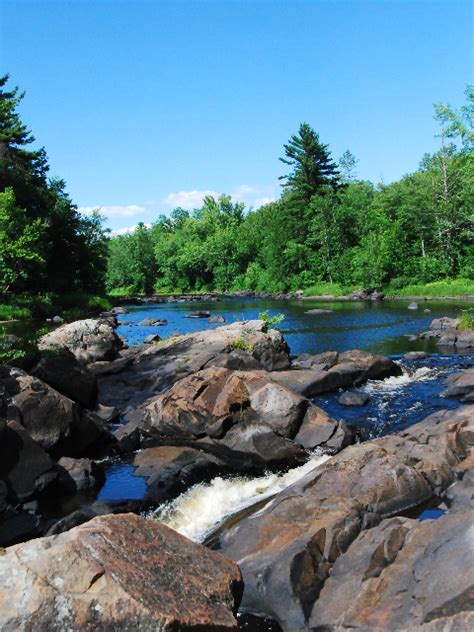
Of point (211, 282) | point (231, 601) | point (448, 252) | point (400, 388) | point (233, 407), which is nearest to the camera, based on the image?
point (231, 601)

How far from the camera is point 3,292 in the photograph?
174 feet

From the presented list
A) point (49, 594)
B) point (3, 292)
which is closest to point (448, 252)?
point (3, 292)

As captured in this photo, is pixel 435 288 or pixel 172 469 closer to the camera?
pixel 172 469

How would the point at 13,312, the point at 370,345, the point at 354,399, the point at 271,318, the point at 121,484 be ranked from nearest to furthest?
1. the point at 121,484
2. the point at 354,399
3. the point at 271,318
4. the point at 370,345
5. the point at 13,312

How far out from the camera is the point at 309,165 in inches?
3516

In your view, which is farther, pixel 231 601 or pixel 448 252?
pixel 448 252

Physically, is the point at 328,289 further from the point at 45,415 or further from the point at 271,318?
the point at 45,415

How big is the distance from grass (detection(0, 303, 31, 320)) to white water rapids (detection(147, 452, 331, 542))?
129ft

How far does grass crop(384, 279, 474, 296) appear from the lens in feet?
212

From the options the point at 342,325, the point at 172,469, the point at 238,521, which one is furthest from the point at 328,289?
the point at 238,521

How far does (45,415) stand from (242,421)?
5825 millimetres

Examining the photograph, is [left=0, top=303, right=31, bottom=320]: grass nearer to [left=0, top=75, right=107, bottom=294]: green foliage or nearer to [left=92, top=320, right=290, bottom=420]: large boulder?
[left=0, top=75, right=107, bottom=294]: green foliage

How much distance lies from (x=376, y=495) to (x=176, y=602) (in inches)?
229

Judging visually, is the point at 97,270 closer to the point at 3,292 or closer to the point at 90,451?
the point at 3,292
